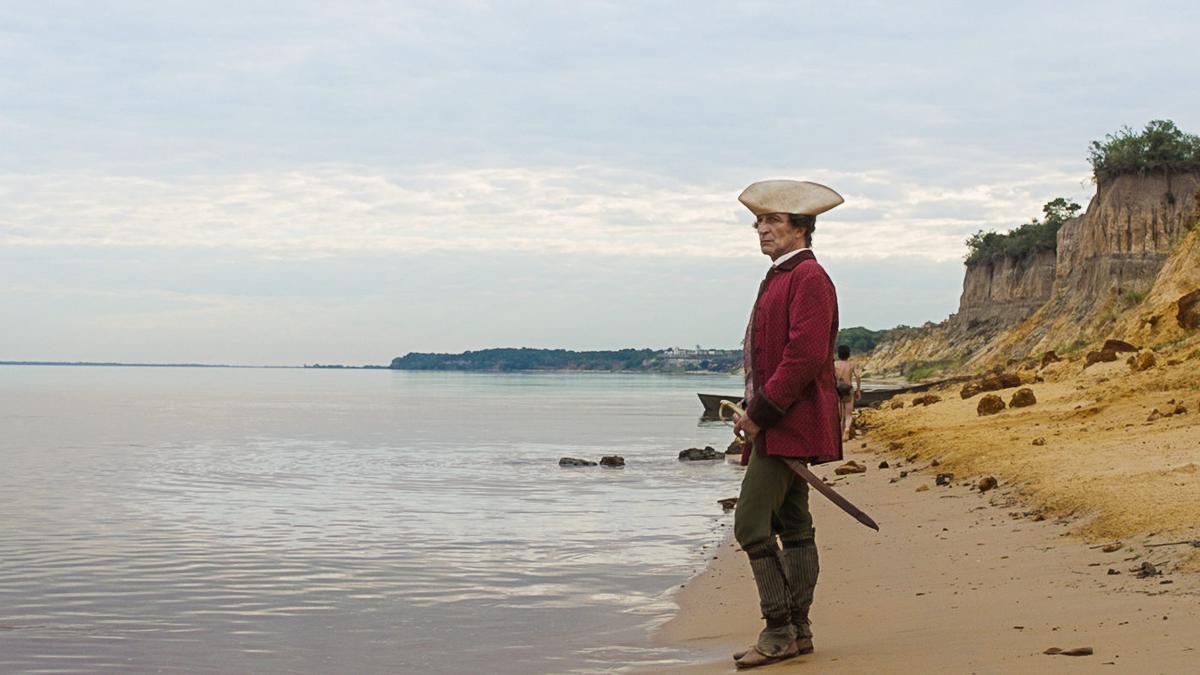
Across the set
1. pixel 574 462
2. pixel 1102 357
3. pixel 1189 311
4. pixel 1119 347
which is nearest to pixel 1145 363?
pixel 1102 357

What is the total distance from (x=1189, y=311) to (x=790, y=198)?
2851 centimetres

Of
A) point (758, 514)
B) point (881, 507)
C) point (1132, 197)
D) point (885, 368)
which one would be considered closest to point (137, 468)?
point (881, 507)

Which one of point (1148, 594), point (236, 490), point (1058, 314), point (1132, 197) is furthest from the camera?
point (1058, 314)

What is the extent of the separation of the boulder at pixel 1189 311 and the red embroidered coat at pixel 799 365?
2822 centimetres

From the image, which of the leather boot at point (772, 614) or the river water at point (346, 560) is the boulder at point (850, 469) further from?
the leather boot at point (772, 614)

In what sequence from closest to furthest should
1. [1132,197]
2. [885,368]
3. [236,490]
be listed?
1. [236,490]
2. [1132,197]
3. [885,368]

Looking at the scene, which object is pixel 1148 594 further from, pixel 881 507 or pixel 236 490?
pixel 236 490

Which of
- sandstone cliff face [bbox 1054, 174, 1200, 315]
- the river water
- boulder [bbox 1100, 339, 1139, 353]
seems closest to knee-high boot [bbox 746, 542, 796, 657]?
the river water

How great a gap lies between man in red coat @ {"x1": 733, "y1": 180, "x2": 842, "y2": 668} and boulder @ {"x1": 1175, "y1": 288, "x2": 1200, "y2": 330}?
28.1 meters

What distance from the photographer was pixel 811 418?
229 inches

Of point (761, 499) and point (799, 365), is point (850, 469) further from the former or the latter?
point (799, 365)

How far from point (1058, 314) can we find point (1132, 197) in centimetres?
757

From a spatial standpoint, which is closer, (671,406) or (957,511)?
(957,511)

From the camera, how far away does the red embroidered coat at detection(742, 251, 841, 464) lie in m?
5.73
